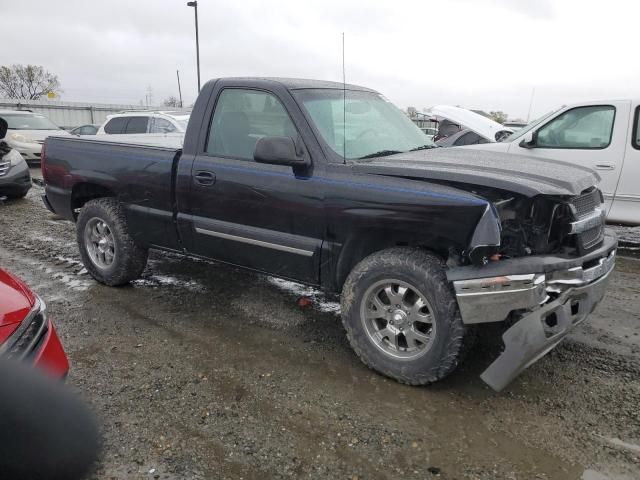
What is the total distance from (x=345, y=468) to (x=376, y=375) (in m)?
0.94

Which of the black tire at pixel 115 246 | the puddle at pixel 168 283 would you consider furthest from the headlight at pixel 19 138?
the puddle at pixel 168 283

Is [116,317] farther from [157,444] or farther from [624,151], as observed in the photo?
[624,151]

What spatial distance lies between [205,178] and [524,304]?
97.7 inches

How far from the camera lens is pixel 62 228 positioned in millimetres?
7379

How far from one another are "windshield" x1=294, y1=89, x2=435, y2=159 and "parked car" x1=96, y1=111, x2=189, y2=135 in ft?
24.7

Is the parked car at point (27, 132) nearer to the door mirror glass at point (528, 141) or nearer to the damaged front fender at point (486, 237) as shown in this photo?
the door mirror glass at point (528, 141)

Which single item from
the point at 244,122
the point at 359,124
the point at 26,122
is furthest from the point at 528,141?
the point at 26,122

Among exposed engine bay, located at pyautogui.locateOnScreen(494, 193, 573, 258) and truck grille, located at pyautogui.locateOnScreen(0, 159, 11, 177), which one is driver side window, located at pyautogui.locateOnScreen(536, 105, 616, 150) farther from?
truck grille, located at pyautogui.locateOnScreen(0, 159, 11, 177)

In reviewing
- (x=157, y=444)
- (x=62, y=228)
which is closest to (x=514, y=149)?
(x=157, y=444)

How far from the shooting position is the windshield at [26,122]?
45.9ft

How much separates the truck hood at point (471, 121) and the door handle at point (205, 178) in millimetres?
5661

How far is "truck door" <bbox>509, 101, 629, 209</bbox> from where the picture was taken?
6.35 meters

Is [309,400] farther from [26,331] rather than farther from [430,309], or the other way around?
[26,331]

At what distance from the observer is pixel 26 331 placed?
232 centimetres
